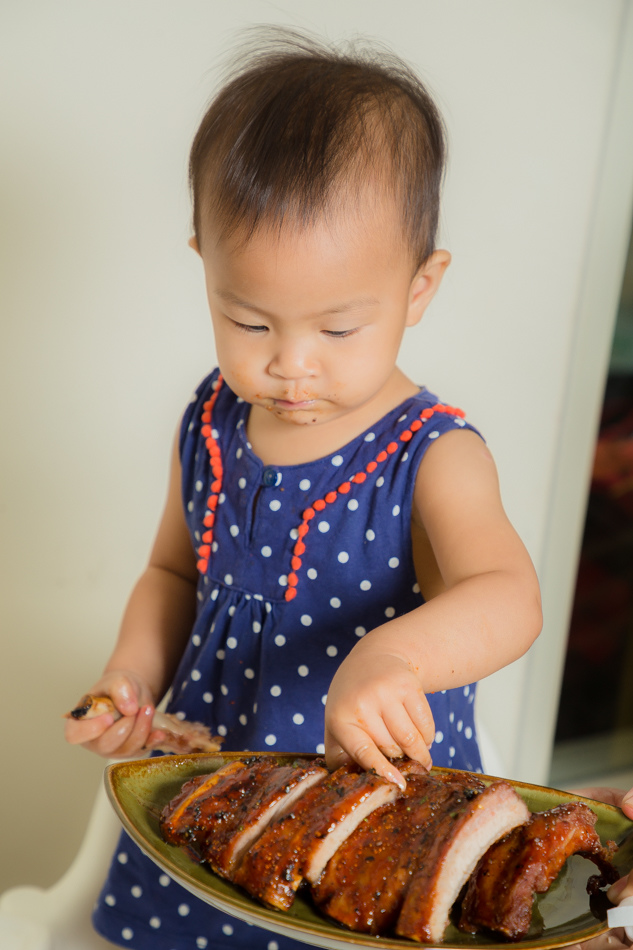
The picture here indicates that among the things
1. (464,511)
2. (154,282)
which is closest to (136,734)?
(464,511)

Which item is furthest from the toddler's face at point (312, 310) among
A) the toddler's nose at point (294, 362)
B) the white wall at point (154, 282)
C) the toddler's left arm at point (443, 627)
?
the white wall at point (154, 282)

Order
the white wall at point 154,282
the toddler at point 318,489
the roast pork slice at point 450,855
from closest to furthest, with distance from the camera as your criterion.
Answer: the roast pork slice at point 450,855, the toddler at point 318,489, the white wall at point 154,282

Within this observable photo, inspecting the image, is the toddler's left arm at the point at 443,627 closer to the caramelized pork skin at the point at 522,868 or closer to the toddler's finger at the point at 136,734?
the caramelized pork skin at the point at 522,868

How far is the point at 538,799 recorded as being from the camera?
64 centimetres

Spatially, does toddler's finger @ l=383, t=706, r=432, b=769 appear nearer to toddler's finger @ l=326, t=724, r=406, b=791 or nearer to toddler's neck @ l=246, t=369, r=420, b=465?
toddler's finger @ l=326, t=724, r=406, b=791

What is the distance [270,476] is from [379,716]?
355mm

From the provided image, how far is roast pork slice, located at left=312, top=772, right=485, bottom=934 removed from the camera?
531 millimetres

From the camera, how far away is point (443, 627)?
0.64m

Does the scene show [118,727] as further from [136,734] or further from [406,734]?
[406,734]

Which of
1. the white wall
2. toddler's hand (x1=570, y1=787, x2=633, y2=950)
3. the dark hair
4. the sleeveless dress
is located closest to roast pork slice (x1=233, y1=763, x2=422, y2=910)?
toddler's hand (x1=570, y1=787, x2=633, y2=950)

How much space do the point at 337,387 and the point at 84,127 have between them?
0.64 meters

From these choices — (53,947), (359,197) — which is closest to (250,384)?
(359,197)

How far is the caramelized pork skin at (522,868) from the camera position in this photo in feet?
1.75

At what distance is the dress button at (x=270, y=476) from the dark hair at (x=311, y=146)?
0.24 metres
